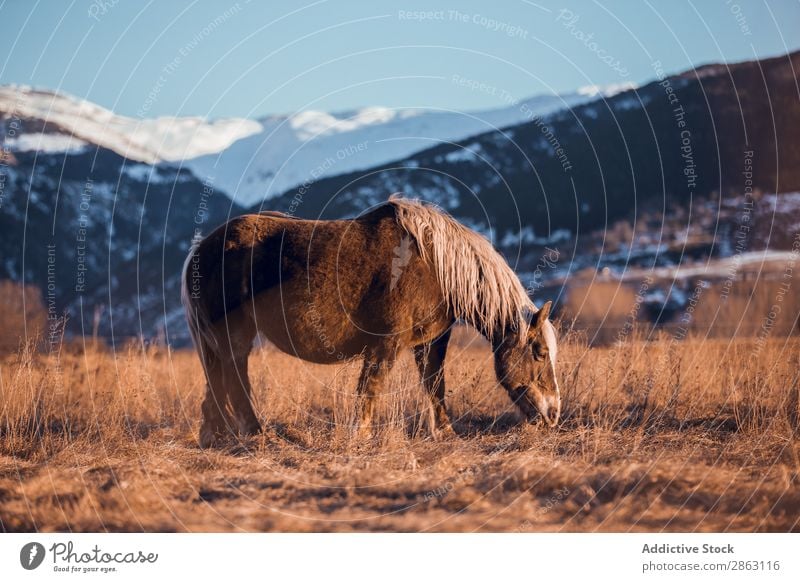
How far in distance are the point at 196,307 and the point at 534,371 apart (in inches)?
136

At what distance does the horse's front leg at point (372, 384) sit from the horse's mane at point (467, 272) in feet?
2.78

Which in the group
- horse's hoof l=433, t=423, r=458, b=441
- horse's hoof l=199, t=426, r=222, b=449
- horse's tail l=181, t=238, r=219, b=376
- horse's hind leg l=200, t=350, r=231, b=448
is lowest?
horse's hoof l=433, t=423, r=458, b=441

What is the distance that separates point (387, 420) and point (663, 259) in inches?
467

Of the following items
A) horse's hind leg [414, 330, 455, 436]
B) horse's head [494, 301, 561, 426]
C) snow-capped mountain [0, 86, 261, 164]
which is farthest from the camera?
snow-capped mountain [0, 86, 261, 164]

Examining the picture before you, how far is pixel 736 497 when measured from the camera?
627 cm

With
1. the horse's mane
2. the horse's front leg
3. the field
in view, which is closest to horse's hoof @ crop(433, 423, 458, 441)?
the field

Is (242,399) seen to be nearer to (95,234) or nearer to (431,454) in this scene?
(431,454)

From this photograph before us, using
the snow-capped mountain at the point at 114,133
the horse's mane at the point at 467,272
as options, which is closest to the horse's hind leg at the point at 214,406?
the horse's mane at the point at 467,272

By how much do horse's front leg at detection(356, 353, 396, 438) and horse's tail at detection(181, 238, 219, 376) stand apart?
5.34ft

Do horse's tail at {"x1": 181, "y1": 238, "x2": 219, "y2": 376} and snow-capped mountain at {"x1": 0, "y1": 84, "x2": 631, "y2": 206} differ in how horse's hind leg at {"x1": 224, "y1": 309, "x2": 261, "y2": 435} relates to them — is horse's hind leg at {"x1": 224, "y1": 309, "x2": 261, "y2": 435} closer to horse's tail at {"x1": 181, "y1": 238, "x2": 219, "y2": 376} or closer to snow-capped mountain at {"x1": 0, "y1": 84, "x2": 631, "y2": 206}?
horse's tail at {"x1": 181, "y1": 238, "x2": 219, "y2": 376}

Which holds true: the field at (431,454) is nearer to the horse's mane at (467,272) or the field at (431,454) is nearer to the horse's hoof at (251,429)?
the horse's hoof at (251,429)

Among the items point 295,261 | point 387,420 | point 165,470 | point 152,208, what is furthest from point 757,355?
point 152,208

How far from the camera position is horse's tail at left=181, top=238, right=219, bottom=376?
7.80 meters

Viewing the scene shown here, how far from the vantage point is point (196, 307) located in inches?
308
